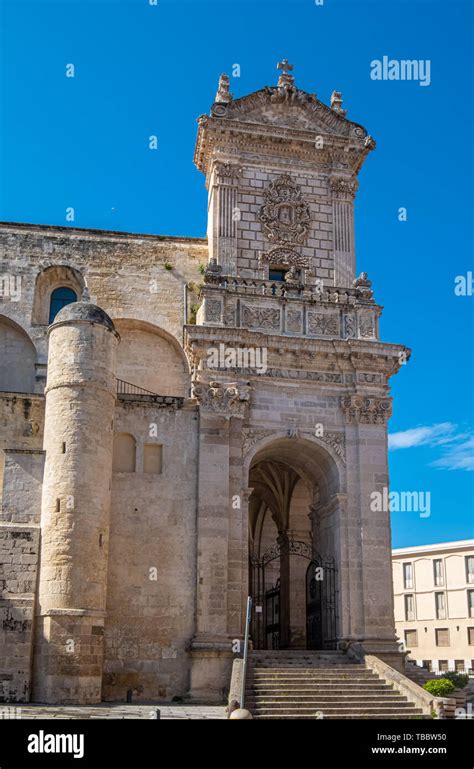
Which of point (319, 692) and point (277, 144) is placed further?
point (277, 144)

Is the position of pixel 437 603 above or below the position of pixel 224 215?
below

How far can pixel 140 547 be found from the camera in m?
24.1

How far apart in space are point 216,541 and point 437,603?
34.7 metres

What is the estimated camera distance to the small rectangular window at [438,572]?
54797 millimetres

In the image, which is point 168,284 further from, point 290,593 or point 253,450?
point 290,593

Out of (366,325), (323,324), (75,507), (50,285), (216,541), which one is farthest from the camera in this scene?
(50,285)

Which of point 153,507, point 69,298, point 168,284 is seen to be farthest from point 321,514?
point 69,298

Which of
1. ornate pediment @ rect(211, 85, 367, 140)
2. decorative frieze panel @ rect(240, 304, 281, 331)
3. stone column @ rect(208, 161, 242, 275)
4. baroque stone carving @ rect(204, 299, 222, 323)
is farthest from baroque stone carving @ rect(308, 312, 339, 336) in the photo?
ornate pediment @ rect(211, 85, 367, 140)

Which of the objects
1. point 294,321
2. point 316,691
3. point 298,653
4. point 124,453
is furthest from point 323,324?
point 316,691

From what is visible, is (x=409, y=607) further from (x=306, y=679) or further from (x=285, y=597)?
(x=306, y=679)

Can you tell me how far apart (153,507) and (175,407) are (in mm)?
2949

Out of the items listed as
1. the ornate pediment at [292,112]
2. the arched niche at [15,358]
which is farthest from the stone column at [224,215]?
the arched niche at [15,358]

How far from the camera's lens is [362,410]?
86.0 ft

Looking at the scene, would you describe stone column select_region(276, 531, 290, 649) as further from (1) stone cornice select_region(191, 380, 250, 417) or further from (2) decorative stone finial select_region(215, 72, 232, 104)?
(2) decorative stone finial select_region(215, 72, 232, 104)
